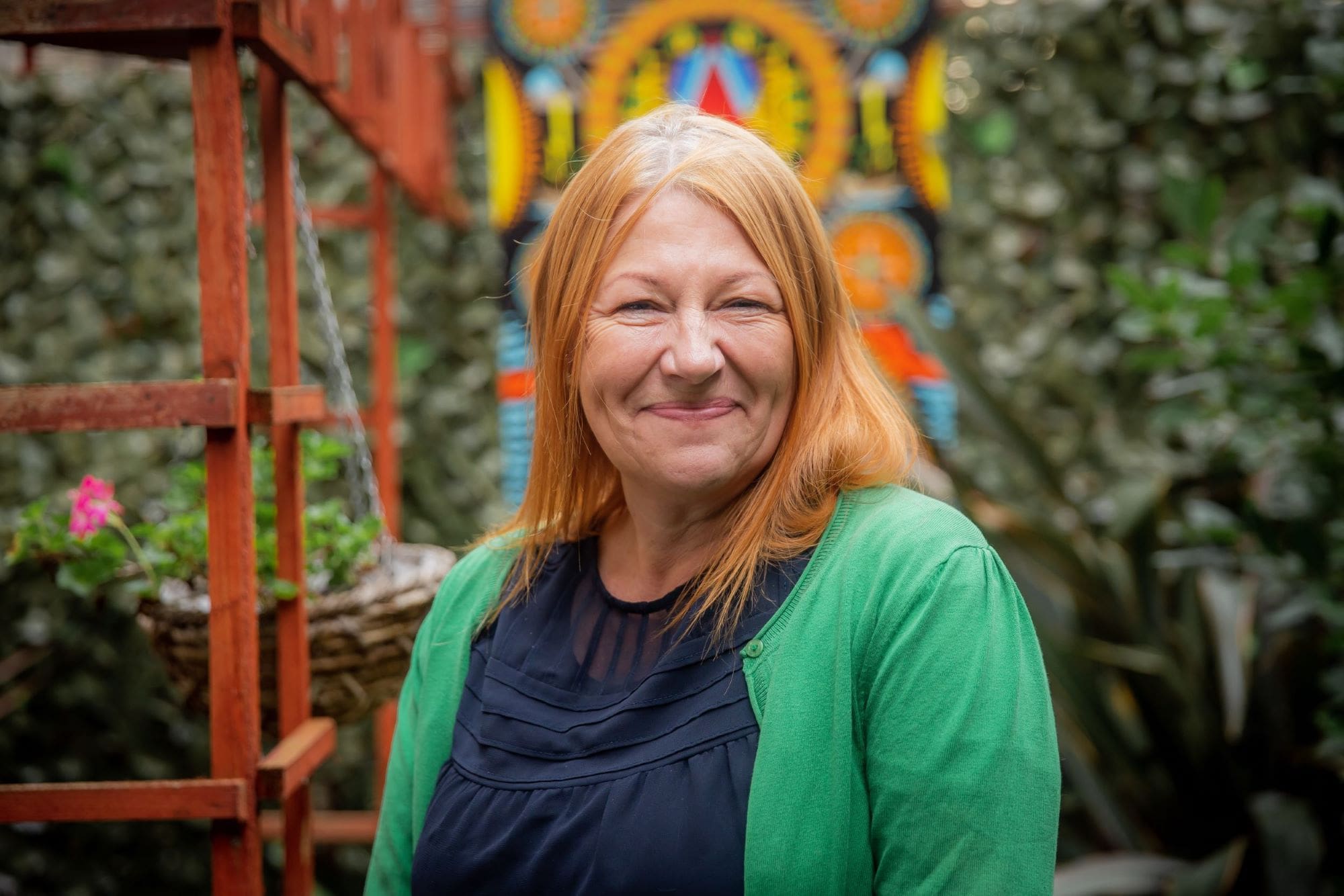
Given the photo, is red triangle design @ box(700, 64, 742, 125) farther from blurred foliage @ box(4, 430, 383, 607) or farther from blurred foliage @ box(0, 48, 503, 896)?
blurred foliage @ box(4, 430, 383, 607)

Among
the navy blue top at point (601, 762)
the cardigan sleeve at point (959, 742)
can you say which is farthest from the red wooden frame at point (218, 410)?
the cardigan sleeve at point (959, 742)

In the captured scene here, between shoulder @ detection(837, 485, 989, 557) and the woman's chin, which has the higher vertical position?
the woman's chin

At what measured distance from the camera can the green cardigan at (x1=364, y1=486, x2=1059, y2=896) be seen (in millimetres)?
984

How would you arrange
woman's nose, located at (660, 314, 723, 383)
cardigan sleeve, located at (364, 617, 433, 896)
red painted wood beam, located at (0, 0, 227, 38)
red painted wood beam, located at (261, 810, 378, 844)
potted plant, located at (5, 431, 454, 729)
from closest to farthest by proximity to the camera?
woman's nose, located at (660, 314, 723, 383), red painted wood beam, located at (0, 0, 227, 38), cardigan sleeve, located at (364, 617, 433, 896), potted plant, located at (5, 431, 454, 729), red painted wood beam, located at (261, 810, 378, 844)

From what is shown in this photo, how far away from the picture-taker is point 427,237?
3.23 metres

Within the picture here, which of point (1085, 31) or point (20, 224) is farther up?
point (1085, 31)

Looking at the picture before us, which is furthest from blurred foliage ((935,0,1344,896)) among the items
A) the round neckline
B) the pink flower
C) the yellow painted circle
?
the pink flower

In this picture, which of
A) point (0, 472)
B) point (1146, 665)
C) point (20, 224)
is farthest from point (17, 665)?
point (1146, 665)

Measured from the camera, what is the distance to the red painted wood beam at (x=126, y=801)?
127 cm

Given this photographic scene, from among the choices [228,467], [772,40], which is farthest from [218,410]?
[772,40]

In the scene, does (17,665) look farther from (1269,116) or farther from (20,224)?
(1269,116)

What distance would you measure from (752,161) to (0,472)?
2733mm

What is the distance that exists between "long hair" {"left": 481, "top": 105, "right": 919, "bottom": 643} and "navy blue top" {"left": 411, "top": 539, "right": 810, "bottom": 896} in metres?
0.05

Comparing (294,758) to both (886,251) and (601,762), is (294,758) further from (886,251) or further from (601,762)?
(886,251)
